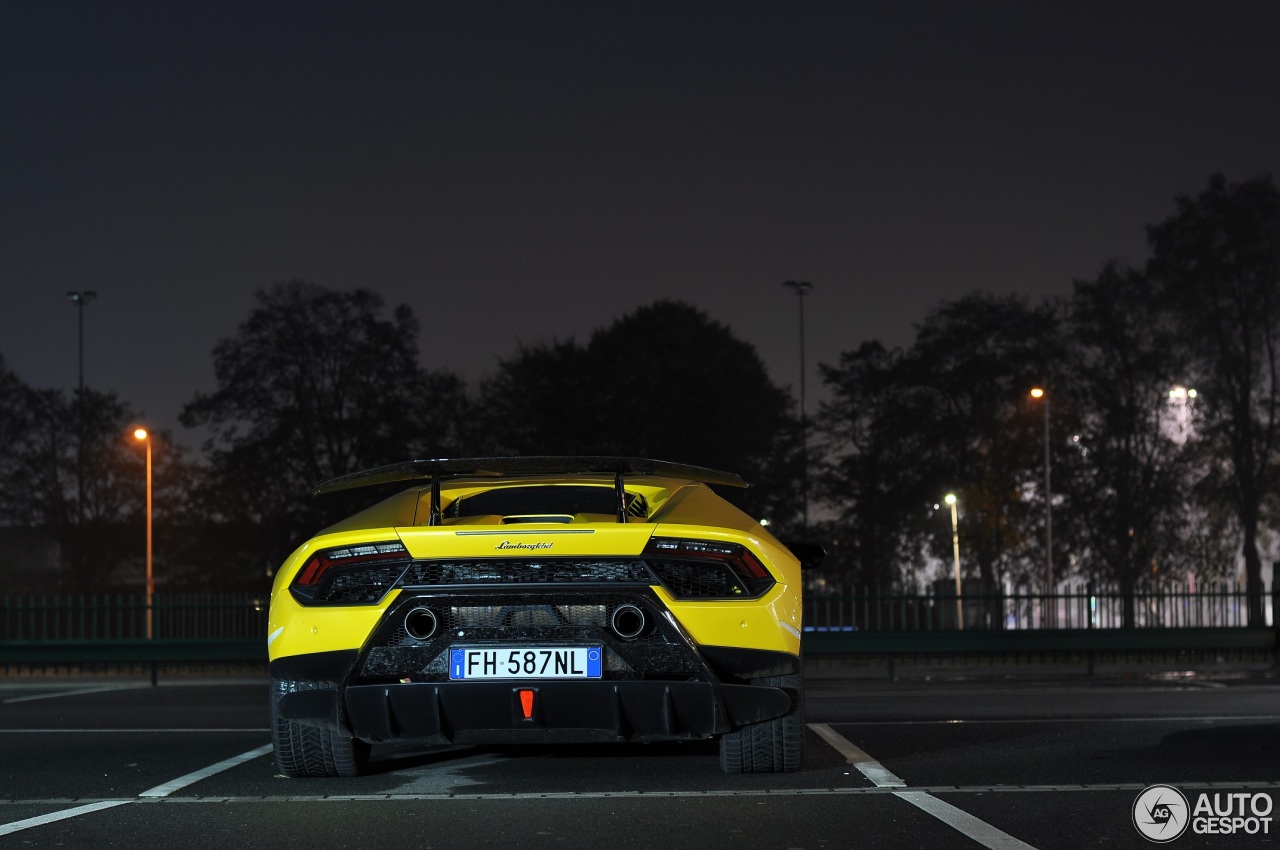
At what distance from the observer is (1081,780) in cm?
695

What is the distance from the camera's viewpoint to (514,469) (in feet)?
22.6

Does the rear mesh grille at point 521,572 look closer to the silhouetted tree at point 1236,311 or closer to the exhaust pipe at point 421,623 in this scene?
the exhaust pipe at point 421,623

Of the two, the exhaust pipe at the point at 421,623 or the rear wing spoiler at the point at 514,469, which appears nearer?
the exhaust pipe at the point at 421,623

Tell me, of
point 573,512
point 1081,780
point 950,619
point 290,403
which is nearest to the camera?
point 1081,780

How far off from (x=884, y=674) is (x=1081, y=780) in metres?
14.1

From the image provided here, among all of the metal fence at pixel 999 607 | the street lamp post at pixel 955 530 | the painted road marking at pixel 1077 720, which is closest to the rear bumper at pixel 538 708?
the painted road marking at pixel 1077 720

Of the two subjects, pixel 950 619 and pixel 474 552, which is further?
pixel 950 619

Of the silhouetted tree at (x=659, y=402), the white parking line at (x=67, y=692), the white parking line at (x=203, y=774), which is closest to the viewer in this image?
the white parking line at (x=203, y=774)

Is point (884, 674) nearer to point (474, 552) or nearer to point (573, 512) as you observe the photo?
point (573, 512)

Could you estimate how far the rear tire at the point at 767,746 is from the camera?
7.00 metres

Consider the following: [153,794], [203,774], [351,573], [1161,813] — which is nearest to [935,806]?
[1161,813]

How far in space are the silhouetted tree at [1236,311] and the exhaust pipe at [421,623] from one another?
145 ft

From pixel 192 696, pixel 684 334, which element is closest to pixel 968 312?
pixel 684 334

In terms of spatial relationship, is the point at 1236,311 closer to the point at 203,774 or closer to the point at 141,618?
the point at 141,618
